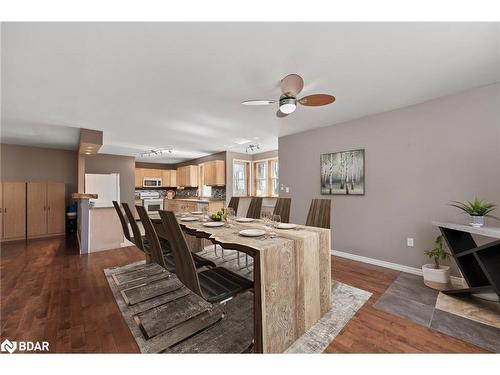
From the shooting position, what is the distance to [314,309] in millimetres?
1819

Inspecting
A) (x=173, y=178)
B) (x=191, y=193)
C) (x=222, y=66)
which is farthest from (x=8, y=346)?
(x=173, y=178)

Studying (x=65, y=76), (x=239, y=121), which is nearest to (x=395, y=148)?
(x=239, y=121)

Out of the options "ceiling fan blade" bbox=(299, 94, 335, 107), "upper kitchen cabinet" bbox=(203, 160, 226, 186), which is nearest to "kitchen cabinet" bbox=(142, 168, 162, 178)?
"upper kitchen cabinet" bbox=(203, 160, 226, 186)

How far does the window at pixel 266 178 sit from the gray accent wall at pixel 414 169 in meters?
2.33

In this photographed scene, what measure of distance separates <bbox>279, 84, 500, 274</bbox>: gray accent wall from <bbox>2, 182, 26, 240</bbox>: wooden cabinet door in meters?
6.81

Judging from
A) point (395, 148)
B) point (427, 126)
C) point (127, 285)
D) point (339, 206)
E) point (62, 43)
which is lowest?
point (127, 285)

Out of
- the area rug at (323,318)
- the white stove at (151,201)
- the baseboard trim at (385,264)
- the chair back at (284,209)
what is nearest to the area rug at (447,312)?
the area rug at (323,318)

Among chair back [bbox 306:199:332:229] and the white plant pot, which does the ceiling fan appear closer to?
chair back [bbox 306:199:332:229]

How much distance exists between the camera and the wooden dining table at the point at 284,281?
139cm

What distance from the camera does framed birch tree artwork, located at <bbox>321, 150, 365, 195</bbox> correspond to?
11.3ft

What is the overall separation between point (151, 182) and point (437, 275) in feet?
27.2

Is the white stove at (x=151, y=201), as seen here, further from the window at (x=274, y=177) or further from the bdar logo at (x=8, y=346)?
the bdar logo at (x=8, y=346)
